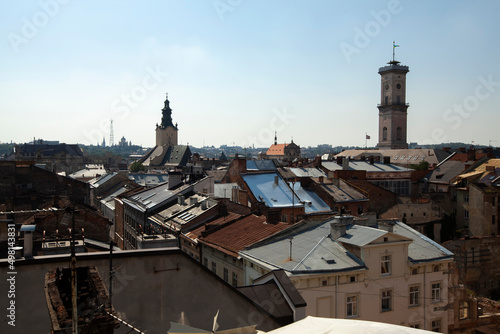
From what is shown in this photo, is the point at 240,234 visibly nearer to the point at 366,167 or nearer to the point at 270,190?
the point at 270,190

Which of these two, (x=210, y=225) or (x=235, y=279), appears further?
(x=210, y=225)

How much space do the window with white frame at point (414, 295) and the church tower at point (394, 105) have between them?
101609 millimetres

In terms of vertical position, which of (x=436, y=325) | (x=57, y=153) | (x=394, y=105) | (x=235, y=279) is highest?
(x=394, y=105)

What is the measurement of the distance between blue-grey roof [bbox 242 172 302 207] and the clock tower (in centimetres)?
8699

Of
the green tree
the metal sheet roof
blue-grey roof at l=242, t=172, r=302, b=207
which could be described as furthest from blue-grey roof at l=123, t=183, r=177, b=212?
the green tree

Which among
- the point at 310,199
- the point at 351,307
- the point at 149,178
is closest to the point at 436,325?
the point at 351,307

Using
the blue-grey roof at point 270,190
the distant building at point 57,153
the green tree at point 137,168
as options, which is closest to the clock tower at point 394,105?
the green tree at point 137,168

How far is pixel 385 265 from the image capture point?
61.0ft

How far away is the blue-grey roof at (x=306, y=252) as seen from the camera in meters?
17.5

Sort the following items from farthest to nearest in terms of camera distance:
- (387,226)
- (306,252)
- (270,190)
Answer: (270,190) → (387,226) → (306,252)

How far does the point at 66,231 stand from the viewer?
22812 mm

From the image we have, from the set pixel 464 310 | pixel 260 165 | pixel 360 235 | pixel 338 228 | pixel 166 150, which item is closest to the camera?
pixel 360 235

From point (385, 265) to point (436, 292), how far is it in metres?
2.96

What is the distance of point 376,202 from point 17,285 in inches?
1593
